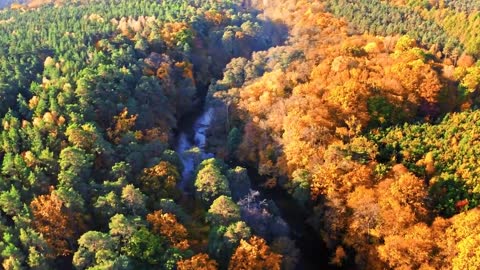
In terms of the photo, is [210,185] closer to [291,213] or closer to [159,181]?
[159,181]

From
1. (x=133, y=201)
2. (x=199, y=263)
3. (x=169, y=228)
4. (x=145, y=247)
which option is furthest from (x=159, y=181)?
(x=199, y=263)

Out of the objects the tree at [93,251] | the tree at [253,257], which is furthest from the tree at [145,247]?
the tree at [253,257]

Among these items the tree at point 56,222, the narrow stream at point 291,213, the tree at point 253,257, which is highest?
the tree at point 56,222

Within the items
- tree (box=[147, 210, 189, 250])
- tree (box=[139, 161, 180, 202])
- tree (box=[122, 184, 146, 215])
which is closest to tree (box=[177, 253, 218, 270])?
tree (box=[147, 210, 189, 250])

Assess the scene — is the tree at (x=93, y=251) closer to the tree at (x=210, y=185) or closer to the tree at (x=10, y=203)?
the tree at (x=10, y=203)

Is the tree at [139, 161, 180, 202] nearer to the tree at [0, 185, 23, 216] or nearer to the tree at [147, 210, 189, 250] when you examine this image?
the tree at [147, 210, 189, 250]

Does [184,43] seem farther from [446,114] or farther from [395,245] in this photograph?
[395,245]

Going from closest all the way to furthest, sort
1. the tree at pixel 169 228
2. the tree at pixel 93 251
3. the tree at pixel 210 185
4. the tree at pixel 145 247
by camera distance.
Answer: the tree at pixel 93 251 → the tree at pixel 145 247 → the tree at pixel 169 228 → the tree at pixel 210 185

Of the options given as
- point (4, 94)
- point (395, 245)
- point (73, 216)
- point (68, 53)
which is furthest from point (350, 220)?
point (68, 53)
